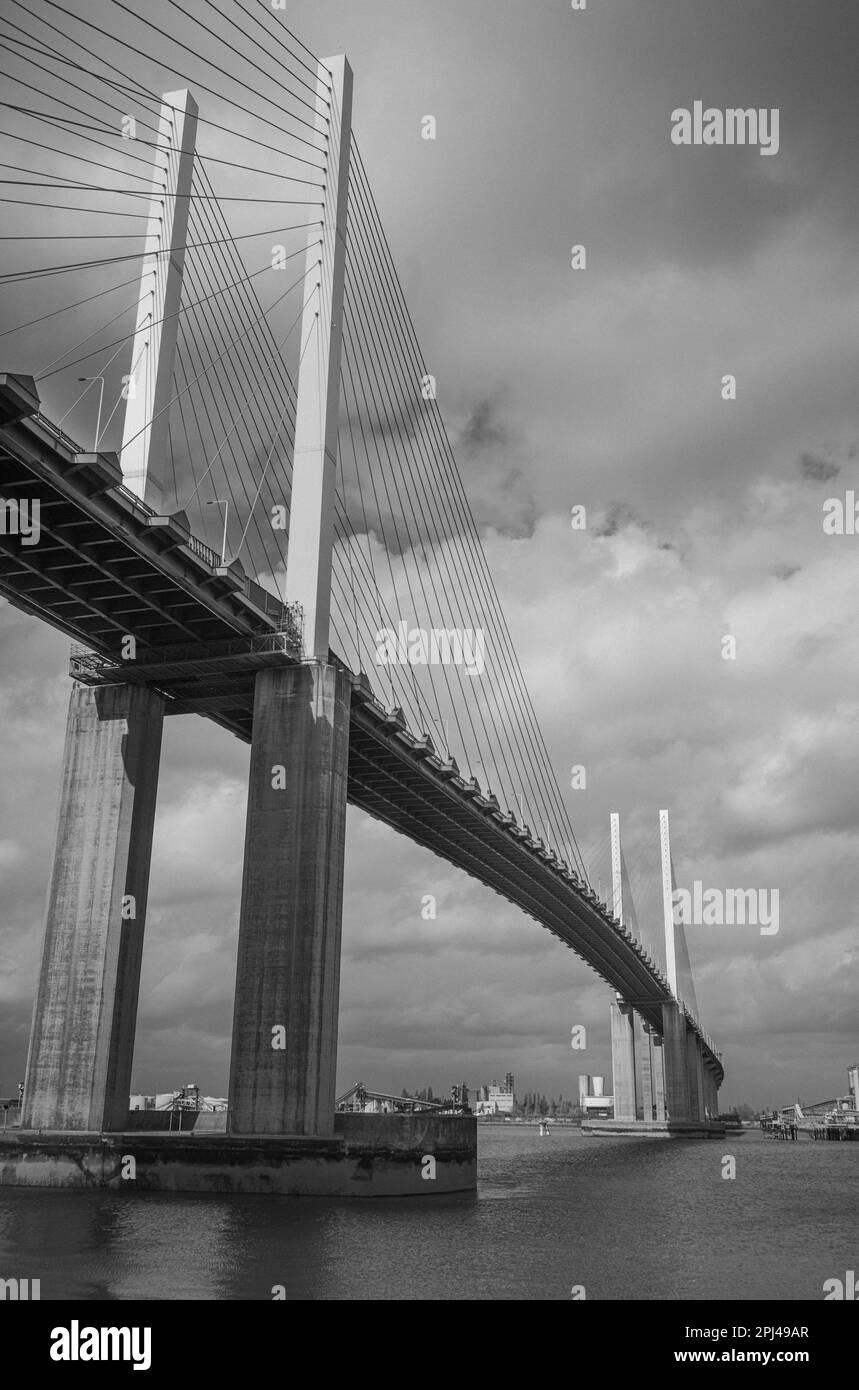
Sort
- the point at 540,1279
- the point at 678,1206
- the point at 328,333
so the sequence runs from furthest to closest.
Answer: the point at 328,333 → the point at 678,1206 → the point at 540,1279

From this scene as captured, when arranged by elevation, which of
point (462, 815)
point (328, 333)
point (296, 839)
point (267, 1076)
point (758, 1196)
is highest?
point (328, 333)

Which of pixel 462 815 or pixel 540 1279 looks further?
pixel 462 815

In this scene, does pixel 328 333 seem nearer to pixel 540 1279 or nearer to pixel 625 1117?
pixel 540 1279

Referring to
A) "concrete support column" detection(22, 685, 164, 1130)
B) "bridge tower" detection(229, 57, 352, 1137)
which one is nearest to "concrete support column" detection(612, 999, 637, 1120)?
"bridge tower" detection(229, 57, 352, 1137)

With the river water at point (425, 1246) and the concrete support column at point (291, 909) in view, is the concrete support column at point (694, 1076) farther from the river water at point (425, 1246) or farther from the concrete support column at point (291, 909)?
the concrete support column at point (291, 909)

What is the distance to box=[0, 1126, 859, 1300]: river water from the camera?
17.0 m

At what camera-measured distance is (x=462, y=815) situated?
54594 millimetres

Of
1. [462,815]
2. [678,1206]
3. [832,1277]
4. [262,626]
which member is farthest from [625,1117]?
[832,1277]

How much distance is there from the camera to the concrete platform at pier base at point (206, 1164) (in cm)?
3125

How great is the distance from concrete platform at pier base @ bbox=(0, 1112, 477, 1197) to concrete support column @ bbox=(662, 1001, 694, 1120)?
278ft

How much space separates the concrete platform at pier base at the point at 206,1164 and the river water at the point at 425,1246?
0.80 meters

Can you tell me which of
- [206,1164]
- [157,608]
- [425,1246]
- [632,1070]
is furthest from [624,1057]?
[425,1246]
